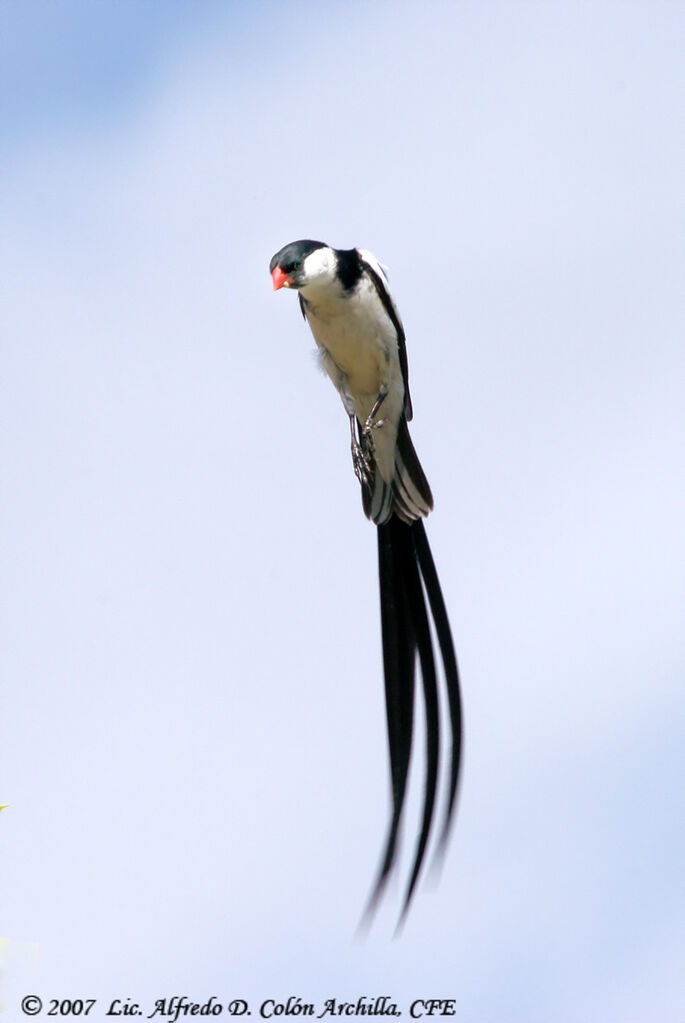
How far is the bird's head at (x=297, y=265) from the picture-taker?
428cm

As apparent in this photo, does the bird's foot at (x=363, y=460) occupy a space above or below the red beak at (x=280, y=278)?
below

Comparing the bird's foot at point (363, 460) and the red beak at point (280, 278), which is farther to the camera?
the bird's foot at point (363, 460)

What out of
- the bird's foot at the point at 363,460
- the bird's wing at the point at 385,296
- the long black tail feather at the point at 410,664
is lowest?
the long black tail feather at the point at 410,664

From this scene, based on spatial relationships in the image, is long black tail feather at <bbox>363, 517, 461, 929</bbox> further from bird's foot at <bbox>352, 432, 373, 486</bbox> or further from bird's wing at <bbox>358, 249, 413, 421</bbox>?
bird's wing at <bbox>358, 249, 413, 421</bbox>

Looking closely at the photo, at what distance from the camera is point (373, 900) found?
3686mm

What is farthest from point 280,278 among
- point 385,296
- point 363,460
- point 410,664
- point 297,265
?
point 410,664

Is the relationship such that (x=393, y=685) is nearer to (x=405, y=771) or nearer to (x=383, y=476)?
(x=405, y=771)

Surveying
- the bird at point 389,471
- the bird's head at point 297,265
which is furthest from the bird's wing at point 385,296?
the bird's head at point 297,265

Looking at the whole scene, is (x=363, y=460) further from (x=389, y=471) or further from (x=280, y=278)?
(x=280, y=278)

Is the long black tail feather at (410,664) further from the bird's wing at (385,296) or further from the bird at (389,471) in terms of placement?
the bird's wing at (385,296)

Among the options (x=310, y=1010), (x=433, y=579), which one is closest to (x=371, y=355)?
(x=433, y=579)

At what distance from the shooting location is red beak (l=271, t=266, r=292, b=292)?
427 cm

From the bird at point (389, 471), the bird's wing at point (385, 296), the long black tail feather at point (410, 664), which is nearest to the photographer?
the long black tail feather at point (410, 664)

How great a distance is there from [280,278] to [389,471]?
85 centimetres
